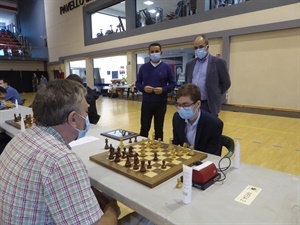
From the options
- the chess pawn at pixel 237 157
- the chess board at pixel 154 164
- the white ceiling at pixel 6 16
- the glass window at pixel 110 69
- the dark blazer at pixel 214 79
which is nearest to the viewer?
the chess board at pixel 154 164

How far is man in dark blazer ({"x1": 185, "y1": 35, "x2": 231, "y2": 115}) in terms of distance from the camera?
2.56 meters

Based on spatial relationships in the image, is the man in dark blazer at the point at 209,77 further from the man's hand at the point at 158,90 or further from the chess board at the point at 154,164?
the chess board at the point at 154,164

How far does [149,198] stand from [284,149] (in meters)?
3.26

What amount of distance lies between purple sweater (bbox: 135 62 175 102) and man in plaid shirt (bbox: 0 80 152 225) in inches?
81.7

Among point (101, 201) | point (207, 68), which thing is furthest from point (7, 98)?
point (101, 201)

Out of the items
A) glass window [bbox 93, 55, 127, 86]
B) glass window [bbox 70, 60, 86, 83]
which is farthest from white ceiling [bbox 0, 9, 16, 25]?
glass window [bbox 93, 55, 127, 86]

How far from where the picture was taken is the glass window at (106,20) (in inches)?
473

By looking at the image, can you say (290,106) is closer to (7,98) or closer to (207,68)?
(207,68)

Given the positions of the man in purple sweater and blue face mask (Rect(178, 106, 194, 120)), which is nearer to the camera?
blue face mask (Rect(178, 106, 194, 120))

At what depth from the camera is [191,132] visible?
6.02 feet

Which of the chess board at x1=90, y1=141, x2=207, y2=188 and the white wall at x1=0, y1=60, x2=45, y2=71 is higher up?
the white wall at x1=0, y1=60, x2=45, y2=71

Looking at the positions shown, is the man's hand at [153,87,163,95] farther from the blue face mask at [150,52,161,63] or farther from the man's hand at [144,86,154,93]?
the blue face mask at [150,52,161,63]

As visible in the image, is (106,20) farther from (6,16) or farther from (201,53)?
(6,16)

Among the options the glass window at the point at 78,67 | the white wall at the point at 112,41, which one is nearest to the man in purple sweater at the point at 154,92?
the white wall at the point at 112,41
